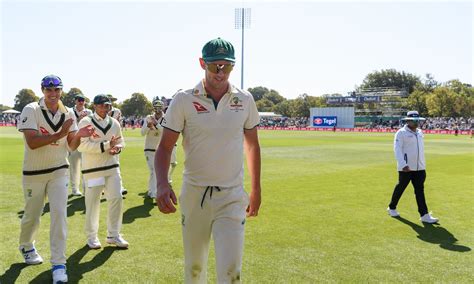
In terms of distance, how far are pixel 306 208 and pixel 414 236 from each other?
272 cm

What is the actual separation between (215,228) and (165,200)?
1.69 feet

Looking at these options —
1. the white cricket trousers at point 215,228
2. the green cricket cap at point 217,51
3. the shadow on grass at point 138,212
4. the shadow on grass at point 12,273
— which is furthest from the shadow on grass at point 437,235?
the shadow on grass at point 12,273

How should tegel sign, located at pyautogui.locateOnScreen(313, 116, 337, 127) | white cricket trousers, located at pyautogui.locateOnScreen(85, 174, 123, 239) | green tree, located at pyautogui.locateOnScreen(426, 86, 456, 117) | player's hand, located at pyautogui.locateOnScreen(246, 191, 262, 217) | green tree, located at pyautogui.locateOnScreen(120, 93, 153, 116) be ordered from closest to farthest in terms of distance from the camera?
player's hand, located at pyautogui.locateOnScreen(246, 191, 262, 217) → white cricket trousers, located at pyautogui.locateOnScreen(85, 174, 123, 239) → tegel sign, located at pyautogui.locateOnScreen(313, 116, 337, 127) → green tree, located at pyautogui.locateOnScreen(426, 86, 456, 117) → green tree, located at pyautogui.locateOnScreen(120, 93, 153, 116)

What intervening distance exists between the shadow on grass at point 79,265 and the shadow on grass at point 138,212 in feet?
6.48

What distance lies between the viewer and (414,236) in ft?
26.6

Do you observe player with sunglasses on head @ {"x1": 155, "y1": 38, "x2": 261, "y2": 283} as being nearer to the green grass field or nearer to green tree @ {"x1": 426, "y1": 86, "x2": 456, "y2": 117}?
the green grass field

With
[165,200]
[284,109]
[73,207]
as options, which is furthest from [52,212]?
[284,109]

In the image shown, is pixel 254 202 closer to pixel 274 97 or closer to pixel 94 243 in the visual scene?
pixel 94 243

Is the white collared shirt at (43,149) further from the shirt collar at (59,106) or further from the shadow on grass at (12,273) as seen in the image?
the shadow on grass at (12,273)

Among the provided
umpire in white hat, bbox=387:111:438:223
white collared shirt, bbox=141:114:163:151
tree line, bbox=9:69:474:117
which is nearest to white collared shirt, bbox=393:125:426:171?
umpire in white hat, bbox=387:111:438:223

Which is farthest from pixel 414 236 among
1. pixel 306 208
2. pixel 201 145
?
pixel 201 145

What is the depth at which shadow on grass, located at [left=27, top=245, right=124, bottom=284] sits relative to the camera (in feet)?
18.8

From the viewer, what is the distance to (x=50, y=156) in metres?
5.93

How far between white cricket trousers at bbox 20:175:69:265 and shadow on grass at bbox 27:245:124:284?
0.87 ft
